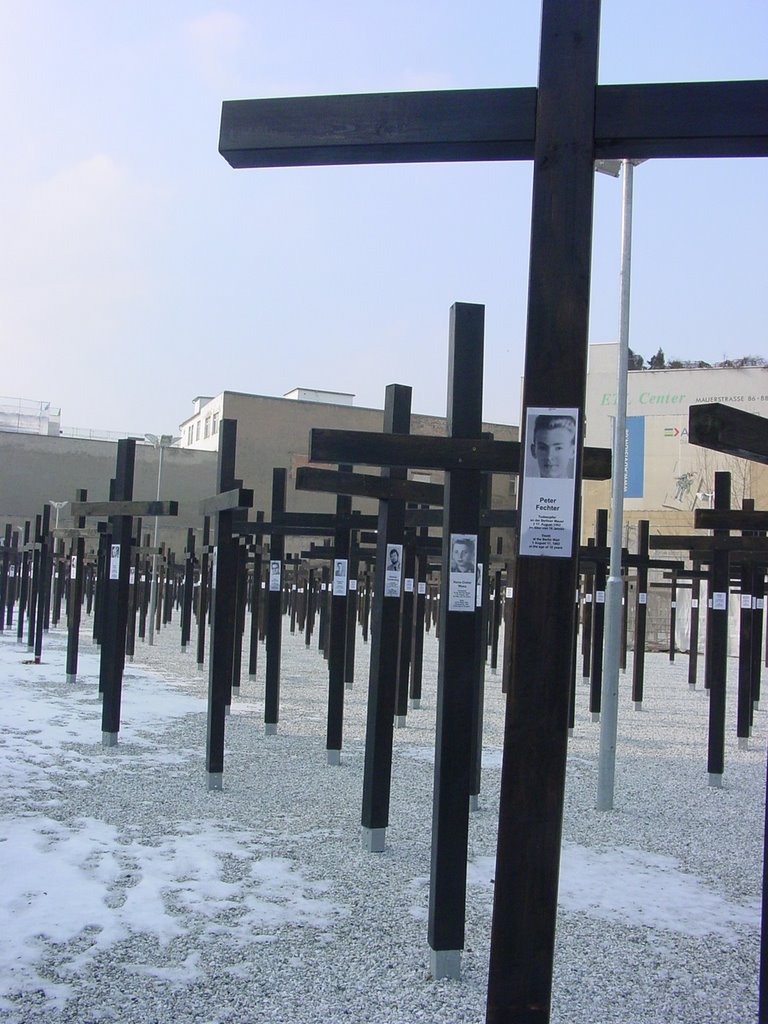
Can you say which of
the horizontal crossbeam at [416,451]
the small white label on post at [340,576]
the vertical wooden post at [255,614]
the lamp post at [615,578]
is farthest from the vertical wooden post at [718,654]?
the vertical wooden post at [255,614]

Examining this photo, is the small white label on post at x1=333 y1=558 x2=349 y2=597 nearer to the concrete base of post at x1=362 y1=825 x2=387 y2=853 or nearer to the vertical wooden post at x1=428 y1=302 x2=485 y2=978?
the concrete base of post at x1=362 y1=825 x2=387 y2=853

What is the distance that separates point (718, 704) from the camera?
875cm

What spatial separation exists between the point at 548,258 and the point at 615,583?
4823 millimetres

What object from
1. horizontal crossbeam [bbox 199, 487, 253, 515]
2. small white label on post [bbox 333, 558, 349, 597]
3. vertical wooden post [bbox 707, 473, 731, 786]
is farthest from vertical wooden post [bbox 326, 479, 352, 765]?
vertical wooden post [bbox 707, 473, 731, 786]

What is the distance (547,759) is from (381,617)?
3152 millimetres

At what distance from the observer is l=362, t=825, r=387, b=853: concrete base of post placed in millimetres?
5949

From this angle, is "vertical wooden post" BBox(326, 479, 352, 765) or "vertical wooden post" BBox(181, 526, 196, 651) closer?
"vertical wooden post" BBox(326, 479, 352, 765)

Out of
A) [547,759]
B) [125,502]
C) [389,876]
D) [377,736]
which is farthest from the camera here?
[125,502]

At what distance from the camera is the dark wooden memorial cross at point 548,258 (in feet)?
9.27

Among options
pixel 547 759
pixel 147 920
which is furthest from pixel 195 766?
pixel 547 759

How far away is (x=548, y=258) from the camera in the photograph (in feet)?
9.46

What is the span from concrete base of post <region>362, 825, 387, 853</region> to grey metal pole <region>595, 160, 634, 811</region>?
83.2 inches

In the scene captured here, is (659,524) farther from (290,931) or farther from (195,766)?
(290,931)

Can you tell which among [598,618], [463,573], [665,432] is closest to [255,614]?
[598,618]
